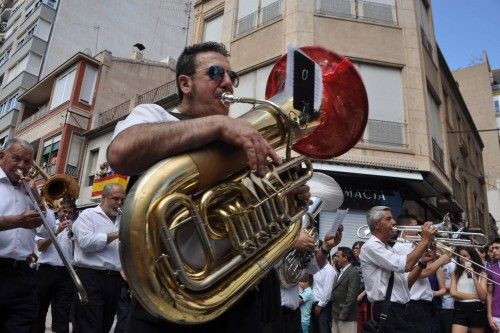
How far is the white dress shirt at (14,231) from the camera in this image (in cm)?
365

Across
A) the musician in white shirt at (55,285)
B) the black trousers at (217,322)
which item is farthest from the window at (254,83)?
the black trousers at (217,322)

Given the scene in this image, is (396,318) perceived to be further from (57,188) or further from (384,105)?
(384,105)

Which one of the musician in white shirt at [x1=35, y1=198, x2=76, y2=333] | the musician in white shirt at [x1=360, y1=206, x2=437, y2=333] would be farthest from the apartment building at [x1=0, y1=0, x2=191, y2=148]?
the musician in white shirt at [x1=360, y1=206, x2=437, y2=333]

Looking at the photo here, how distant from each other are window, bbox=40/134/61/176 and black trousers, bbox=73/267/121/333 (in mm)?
19859

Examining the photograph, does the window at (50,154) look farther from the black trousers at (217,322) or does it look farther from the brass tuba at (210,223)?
the brass tuba at (210,223)

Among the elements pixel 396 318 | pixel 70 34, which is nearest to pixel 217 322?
pixel 396 318

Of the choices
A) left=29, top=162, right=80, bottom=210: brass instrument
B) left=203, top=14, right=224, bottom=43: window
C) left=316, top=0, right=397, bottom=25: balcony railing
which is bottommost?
left=29, top=162, right=80, bottom=210: brass instrument

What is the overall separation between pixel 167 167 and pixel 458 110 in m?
22.1

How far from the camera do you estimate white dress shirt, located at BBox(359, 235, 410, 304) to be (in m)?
4.67

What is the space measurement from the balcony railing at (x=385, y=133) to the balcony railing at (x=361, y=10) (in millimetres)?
3718

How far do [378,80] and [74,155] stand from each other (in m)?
17.0

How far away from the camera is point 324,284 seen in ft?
25.9

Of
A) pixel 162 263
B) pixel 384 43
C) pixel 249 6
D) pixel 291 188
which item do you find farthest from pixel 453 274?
pixel 249 6

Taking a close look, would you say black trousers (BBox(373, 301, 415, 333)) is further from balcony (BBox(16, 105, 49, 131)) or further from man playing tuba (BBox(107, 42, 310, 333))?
balcony (BBox(16, 105, 49, 131))
